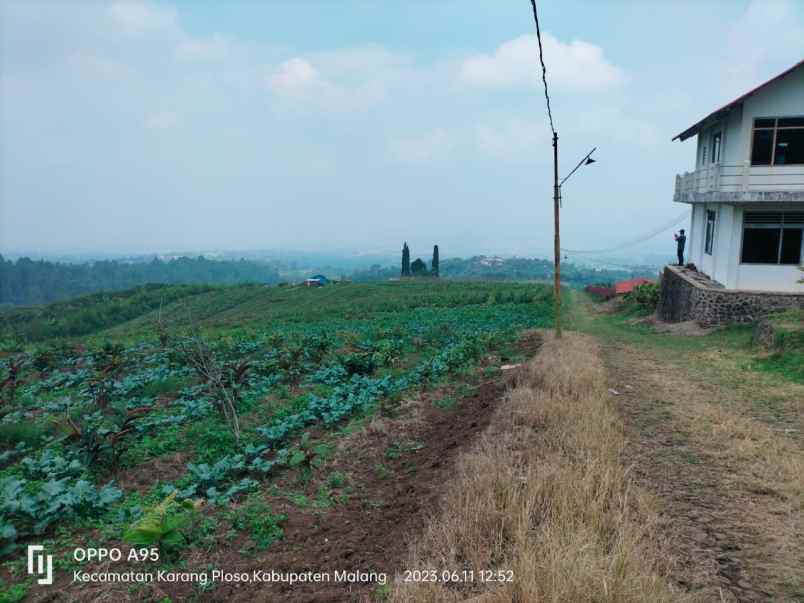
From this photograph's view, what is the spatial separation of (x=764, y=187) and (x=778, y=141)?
1710 millimetres

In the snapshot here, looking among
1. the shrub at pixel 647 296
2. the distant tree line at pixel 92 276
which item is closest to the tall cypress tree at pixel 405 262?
the shrub at pixel 647 296

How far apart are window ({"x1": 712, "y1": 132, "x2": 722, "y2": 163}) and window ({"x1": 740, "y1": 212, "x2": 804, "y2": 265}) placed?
3.59 meters

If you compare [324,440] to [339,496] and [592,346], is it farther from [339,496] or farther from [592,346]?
[592,346]

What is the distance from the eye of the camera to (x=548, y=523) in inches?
182

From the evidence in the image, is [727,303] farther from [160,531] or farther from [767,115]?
[160,531]

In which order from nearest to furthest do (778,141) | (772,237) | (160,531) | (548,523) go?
(548,523), (160,531), (778,141), (772,237)

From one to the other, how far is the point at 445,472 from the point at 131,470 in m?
4.65

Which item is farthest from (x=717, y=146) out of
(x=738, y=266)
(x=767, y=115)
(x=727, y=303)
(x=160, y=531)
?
(x=160, y=531)

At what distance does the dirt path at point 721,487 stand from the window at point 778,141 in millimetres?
11670

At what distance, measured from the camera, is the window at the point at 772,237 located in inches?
706

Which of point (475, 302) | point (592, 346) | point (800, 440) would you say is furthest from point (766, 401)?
point (475, 302)

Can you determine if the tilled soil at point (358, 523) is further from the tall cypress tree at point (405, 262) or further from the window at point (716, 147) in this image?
the tall cypress tree at point (405, 262)

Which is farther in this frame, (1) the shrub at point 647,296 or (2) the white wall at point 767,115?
(1) the shrub at point 647,296

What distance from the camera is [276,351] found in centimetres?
1627
